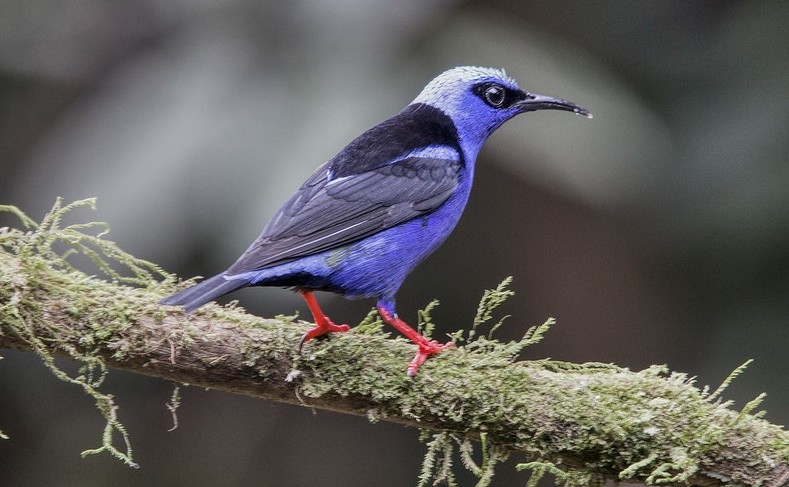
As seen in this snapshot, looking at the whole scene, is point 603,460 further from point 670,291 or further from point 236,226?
point 670,291

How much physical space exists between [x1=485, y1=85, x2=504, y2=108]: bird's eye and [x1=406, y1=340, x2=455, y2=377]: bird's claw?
164 cm

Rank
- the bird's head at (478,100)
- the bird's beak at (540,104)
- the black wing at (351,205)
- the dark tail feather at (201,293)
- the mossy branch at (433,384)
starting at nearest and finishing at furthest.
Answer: the mossy branch at (433,384) < the dark tail feather at (201,293) < the black wing at (351,205) < the bird's head at (478,100) < the bird's beak at (540,104)

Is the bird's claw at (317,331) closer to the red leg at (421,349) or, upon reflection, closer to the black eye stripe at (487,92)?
the red leg at (421,349)

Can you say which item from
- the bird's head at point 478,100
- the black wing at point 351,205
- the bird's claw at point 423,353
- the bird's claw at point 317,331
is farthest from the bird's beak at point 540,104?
the bird's claw at point 317,331

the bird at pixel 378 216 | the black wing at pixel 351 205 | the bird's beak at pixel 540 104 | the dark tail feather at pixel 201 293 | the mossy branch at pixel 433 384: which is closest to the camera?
the mossy branch at pixel 433 384

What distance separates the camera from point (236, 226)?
18.5 feet

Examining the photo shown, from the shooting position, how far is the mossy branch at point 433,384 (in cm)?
343

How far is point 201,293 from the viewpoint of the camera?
3607 millimetres

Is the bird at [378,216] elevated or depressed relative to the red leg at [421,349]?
elevated

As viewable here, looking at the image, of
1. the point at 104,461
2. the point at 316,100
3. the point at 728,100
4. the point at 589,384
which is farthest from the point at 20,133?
the point at 589,384

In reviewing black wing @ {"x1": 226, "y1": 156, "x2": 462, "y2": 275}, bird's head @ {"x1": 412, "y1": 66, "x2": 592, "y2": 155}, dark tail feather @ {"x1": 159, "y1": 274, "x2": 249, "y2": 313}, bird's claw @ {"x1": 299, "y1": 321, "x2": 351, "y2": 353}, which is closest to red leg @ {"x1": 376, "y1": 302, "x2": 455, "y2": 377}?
bird's claw @ {"x1": 299, "y1": 321, "x2": 351, "y2": 353}

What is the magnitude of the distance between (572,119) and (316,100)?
179 centimetres

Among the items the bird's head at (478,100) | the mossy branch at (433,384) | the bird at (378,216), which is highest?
the bird's head at (478,100)

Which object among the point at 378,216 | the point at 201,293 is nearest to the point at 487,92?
the point at 378,216
